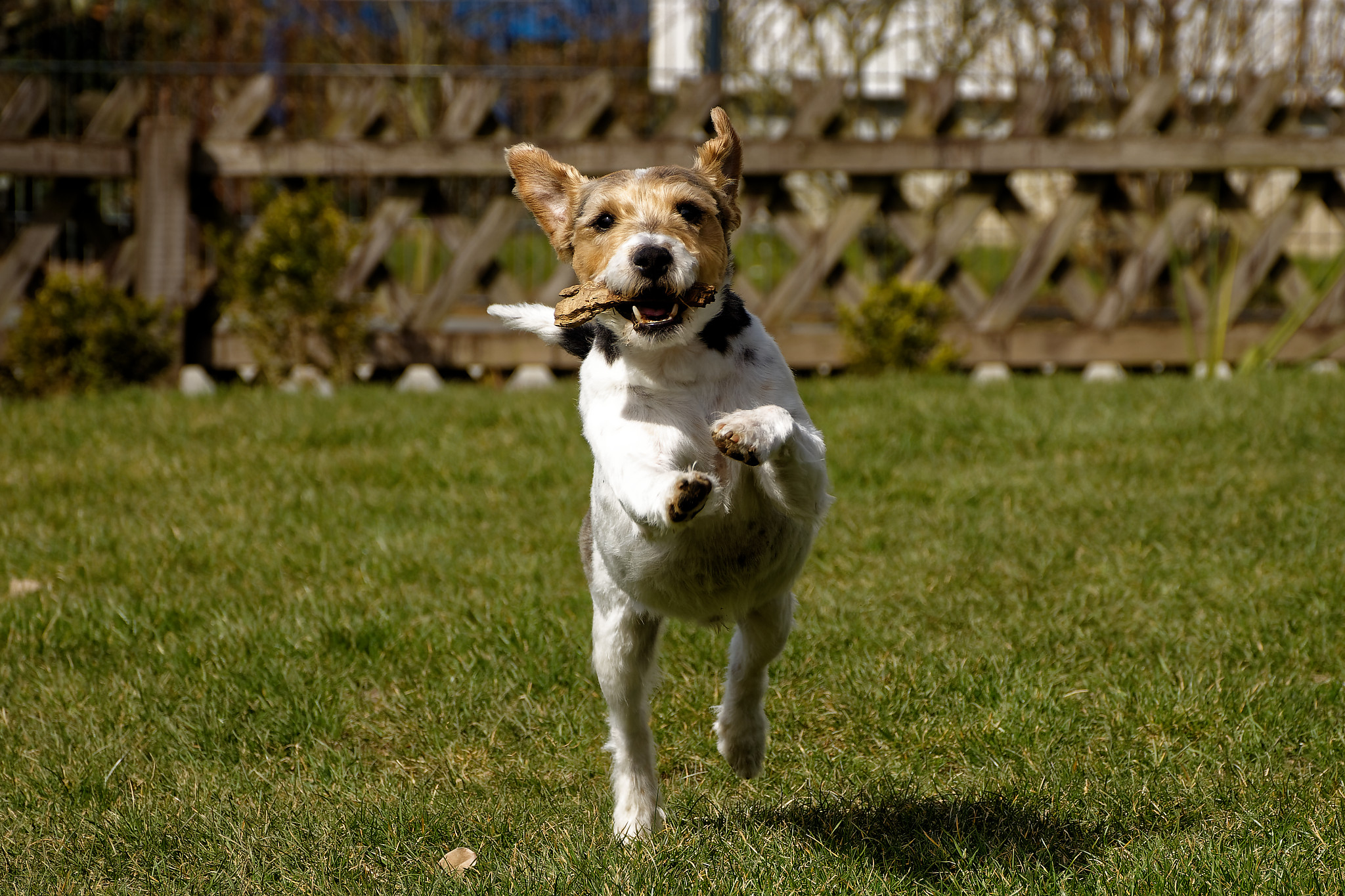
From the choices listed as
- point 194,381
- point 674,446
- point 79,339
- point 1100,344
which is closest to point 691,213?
point 674,446

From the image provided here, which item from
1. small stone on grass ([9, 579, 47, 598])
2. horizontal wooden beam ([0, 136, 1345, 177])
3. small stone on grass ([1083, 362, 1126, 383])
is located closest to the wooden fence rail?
horizontal wooden beam ([0, 136, 1345, 177])

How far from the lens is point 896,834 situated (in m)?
3.37

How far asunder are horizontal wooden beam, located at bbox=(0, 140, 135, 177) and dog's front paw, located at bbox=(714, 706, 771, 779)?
772cm

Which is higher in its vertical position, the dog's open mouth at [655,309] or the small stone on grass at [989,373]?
the dog's open mouth at [655,309]

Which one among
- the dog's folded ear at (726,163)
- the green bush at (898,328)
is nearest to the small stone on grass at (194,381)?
the green bush at (898,328)

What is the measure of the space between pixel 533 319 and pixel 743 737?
4.14ft

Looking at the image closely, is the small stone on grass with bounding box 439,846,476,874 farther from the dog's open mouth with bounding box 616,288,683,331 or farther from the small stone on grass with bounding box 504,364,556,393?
the small stone on grass with bounding box 504,364,556,393

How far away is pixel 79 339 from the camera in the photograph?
8.98 m

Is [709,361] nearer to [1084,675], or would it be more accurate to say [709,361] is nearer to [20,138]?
[1084,675]

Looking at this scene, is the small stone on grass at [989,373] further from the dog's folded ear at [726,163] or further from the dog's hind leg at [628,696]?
the dog's hind leg at [628,696]

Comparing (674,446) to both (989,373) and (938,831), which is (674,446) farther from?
(989,373)

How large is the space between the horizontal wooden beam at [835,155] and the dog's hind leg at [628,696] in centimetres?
651

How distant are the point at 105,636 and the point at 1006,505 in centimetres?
389

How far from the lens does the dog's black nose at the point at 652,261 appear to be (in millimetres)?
2992
